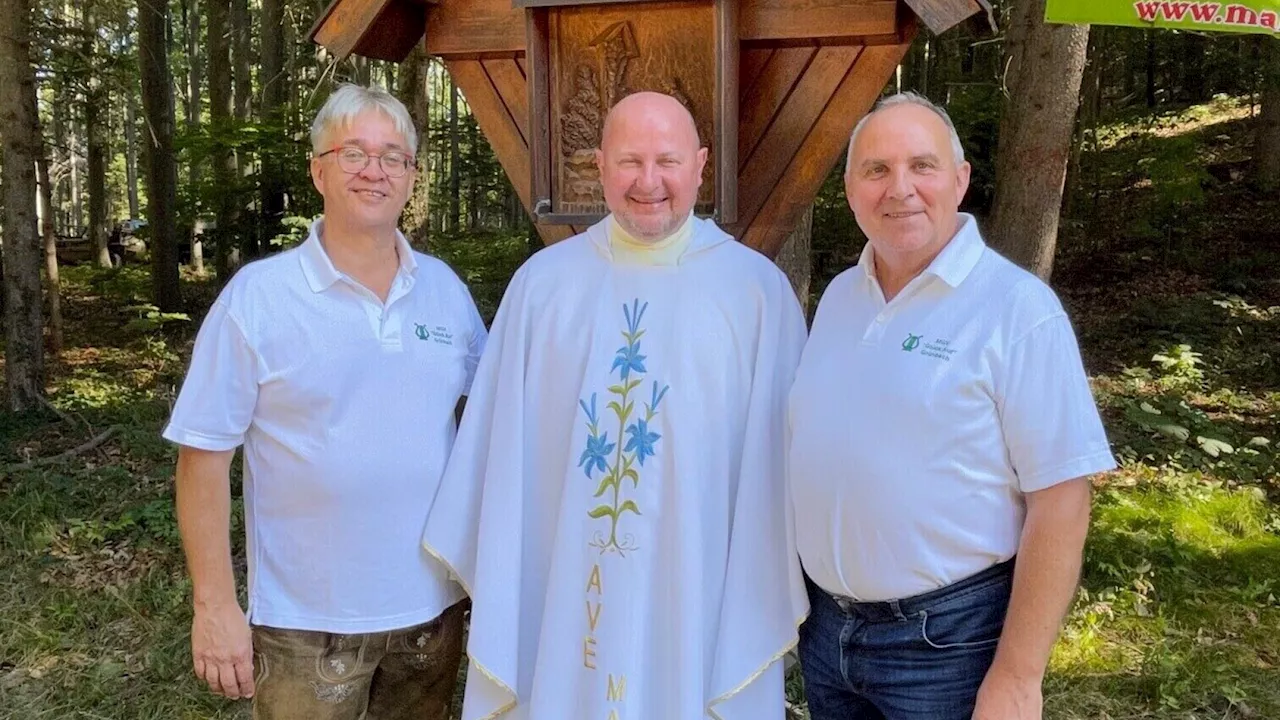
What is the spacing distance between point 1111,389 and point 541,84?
7065mm

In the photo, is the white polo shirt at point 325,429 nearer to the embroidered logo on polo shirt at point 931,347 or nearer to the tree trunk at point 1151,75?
the embroidered logo on polo shirt at point 931,347

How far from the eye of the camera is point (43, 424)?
26.4 feet

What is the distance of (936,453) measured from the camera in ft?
6.39

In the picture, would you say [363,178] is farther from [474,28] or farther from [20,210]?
[20,210]

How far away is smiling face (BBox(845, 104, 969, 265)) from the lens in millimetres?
2029

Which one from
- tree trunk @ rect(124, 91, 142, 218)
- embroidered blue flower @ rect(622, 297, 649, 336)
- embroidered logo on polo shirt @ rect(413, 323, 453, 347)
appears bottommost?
embroidered logo on polo shirt @ rect(413, 323, 453, 347)

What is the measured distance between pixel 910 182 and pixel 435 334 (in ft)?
3.82

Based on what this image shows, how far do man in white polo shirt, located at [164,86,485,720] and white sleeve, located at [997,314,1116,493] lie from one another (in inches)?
51.2

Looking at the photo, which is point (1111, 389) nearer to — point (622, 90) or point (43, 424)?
point (622, 90)

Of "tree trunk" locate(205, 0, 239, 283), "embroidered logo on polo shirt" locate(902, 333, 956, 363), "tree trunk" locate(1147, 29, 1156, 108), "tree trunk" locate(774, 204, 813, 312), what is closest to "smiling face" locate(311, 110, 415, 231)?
"embroidered logo on polo shirt" locate(902, 333, 956, 363)

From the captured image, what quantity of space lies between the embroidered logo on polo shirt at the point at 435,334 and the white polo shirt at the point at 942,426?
91 cm

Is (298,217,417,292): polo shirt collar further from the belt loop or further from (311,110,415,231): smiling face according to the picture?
the belt loop

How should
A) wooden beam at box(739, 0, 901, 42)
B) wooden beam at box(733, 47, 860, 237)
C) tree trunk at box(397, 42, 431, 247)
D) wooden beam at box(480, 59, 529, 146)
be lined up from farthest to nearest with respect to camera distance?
tree trunk at box(397, 42, 431, 247) < wooden beam at box(480, 59, 529, 146) < wooden beam at box(733, 47, 860, 237) < wooden beam at box(739, 0, 901, 42)

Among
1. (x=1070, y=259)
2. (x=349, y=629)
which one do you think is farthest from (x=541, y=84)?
(x=1070, y=259)
